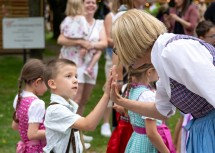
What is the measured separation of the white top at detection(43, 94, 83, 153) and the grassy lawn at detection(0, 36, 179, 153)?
2689 mm

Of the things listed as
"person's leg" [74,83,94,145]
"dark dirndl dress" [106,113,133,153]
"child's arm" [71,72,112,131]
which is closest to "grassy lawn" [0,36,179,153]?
"person's leg" [74,83,94,145]

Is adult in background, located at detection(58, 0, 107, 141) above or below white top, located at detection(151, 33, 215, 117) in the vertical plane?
below

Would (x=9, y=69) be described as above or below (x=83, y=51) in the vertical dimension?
below

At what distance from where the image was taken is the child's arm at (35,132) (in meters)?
4.03

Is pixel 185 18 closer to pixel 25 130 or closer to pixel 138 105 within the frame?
pixel 25 130

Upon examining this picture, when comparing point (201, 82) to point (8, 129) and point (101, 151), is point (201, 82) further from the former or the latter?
point (8, 129)

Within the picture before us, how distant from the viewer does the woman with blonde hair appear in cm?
256

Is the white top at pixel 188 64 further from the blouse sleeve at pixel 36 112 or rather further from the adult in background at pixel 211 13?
the adult in background at pixel 211 13

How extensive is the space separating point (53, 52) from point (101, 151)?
10969 mm

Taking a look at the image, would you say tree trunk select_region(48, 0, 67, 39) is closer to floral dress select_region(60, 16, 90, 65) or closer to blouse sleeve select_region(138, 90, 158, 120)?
floral dress select_region(60, 16, 90, 65)

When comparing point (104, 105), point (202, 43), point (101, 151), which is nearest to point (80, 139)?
point (104, 105)

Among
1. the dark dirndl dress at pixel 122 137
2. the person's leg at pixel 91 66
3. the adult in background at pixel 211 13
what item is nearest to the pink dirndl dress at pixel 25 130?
the dark dirndl dress at pixel 122 137

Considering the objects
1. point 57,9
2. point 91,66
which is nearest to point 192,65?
point 91,66

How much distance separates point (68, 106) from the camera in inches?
148
